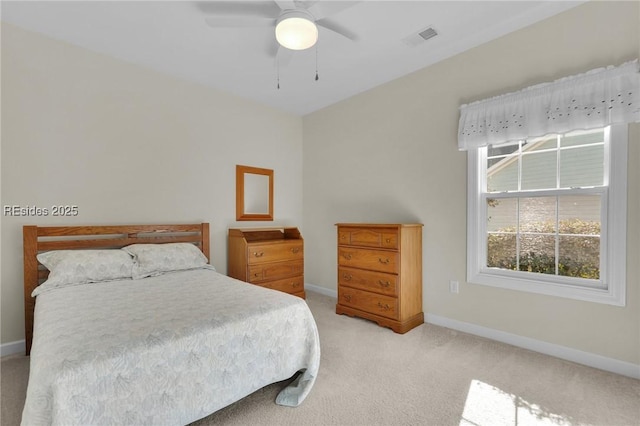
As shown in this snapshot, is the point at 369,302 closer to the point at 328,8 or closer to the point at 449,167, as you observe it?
the point at 449,167

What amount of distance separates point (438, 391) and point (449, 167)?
201 cm

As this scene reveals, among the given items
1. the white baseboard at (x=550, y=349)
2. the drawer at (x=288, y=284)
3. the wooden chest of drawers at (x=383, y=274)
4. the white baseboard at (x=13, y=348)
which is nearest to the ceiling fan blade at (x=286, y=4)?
the wooden chest of drawers at (x=383, y=274)

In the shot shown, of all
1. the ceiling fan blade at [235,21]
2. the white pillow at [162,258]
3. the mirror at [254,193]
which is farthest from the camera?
Result: the mirror at [254,193]

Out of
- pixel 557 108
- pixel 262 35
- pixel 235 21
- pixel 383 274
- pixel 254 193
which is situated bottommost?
pixel 383 274

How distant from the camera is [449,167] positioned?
119 inches

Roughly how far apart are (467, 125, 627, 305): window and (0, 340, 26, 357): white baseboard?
401 cm

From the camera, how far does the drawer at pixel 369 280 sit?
2.99 metres

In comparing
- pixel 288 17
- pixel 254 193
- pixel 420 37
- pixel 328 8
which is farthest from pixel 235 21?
pixel 254 193

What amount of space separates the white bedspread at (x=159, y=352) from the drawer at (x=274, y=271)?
129 centimetres

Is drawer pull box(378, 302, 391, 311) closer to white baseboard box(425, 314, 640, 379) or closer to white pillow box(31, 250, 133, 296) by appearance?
white baseboard box(425, 314, 640, 379)

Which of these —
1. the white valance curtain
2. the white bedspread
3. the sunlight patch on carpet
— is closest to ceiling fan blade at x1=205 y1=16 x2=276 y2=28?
the white bedspread

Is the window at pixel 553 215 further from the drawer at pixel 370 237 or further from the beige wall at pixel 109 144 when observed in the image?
the beige wall at pixel 109 144

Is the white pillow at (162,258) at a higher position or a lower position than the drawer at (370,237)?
lower

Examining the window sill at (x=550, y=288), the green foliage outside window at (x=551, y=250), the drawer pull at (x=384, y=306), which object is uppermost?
the green foliage outside window at (x=551, y=250)
